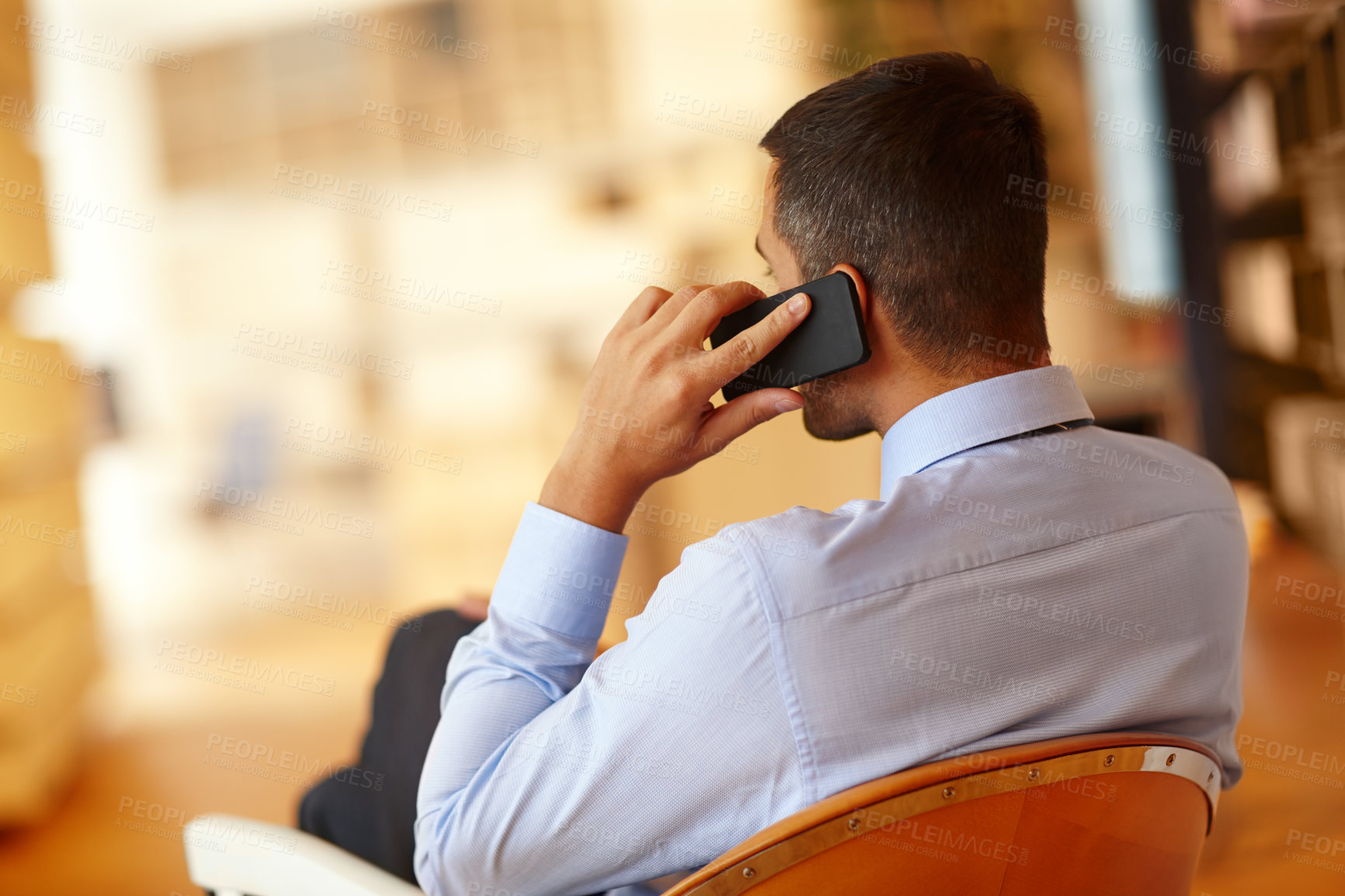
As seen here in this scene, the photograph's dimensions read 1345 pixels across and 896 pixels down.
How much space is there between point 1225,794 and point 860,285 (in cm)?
181

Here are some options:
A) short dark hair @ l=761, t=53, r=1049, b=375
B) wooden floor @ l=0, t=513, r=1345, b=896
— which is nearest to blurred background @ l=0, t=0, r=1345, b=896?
wooden floor @ l=0, t=513, r=1345, b=896

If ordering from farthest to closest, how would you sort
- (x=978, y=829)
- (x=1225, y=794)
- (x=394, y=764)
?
(x=1225, y=794), (x=394, y=764), (x=978, y=829)

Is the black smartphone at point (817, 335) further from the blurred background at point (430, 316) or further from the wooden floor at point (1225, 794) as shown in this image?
the wooden floor at point (1225, 794)

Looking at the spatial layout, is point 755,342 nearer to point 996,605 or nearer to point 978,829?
point 996,605

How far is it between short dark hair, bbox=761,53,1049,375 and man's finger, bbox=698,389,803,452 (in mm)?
103

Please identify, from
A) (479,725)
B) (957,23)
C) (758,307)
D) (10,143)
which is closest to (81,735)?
(10,143)

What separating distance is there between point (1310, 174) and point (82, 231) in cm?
708

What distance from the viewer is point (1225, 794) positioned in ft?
6.44

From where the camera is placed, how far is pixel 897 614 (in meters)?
0.59

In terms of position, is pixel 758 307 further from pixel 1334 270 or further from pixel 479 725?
pixel 1334 270

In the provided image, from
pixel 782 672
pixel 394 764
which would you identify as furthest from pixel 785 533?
pixel 394 764

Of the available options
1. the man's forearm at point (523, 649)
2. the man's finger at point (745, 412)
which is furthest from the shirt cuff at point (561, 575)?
the man's finger at point (745, 412)

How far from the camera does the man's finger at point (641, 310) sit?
0.75 m

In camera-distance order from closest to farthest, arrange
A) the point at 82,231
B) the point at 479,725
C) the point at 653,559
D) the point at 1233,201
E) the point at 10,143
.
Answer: the point at 479,725
the point at 10,143
the point at 653,559
the point at 1233,201
the point at 82,231
